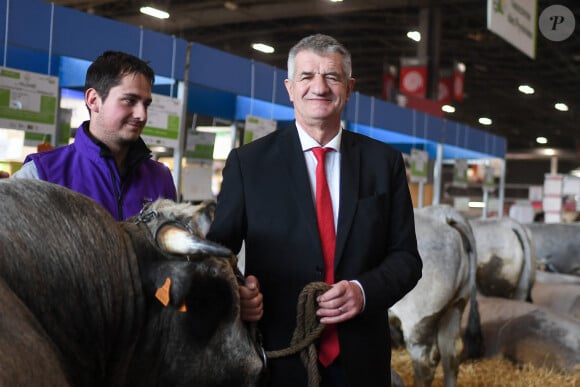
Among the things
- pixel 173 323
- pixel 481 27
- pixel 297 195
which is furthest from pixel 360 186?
pixel 481 27

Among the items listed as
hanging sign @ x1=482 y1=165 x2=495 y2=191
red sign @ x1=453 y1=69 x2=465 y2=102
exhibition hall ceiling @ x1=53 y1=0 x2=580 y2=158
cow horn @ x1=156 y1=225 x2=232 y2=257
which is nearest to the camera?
cow horn @ x1=156 y1=225 x2=232 y2=257

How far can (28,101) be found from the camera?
4.97 metres

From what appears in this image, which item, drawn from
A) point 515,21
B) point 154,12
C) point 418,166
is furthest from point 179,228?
point 154,12

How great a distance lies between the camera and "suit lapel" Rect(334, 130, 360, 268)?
2.17 metres

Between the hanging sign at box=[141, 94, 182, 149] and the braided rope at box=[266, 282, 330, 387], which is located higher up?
the hanging sign at box=[141, 94, 182, 149]

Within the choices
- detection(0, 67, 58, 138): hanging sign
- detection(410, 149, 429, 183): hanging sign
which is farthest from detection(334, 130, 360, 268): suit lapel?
detection(410, 149, 429, 183): hanging sign

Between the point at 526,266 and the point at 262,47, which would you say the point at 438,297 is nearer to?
the point at 526,266

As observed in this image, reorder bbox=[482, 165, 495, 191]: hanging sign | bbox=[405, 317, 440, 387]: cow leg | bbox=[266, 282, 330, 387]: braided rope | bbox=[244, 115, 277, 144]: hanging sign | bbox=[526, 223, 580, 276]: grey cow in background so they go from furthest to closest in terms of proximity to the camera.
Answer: bbox=[482, 165, 495, 191]: hanging sign < bbox=[526, 223, 580, 276]: grey cow in background < bbox=[244, 115, 277, 144]: hanging sign < bbox=[405, 317, 440, 387]: cow leg < bbox=[266, 282, 330, 387]: braided rope

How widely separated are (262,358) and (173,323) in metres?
0.26

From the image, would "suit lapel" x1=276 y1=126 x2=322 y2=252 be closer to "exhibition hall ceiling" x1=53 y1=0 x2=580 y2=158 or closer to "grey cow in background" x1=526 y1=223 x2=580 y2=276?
"grey cow in background" x1=526 y1=223 x2=580 y2=276

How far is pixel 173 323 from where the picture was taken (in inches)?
65.0

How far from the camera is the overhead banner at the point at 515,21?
21.9 ft

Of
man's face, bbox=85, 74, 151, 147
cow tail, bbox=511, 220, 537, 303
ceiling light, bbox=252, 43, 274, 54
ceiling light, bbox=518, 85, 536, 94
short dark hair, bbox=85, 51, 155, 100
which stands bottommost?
cow tail, bbox=511, 220, 537, 303

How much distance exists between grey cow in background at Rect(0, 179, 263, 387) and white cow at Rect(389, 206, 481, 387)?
3965 millimetres
